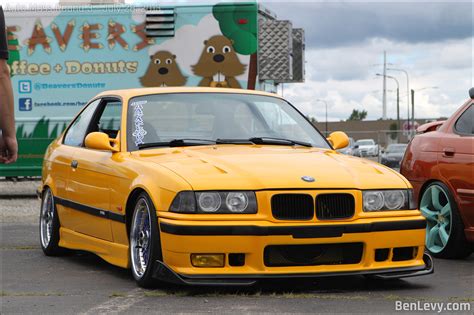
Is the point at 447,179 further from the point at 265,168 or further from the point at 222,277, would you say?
the point at 222,277

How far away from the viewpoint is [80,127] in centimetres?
931

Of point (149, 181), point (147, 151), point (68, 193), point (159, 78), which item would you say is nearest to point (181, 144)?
point (147, 151)

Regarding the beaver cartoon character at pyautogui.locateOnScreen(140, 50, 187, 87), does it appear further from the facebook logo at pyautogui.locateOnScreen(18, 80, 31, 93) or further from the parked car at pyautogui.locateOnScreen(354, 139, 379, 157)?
the parked car at pyautogui.locateOnScreen(354, 139, 379, 157)

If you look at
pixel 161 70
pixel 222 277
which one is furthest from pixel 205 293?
pixel 161 70

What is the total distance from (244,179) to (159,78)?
1227 centimetres

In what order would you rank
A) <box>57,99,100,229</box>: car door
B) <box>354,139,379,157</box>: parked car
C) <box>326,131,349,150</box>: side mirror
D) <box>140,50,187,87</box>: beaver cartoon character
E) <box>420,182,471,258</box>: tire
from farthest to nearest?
<box>354,139,379,157</box>: parked car < <box>140,50,187,87</box>: beaver cartoon character < <box>57,99,100,229</box>: car door < <box>420,182,471,258</box>: tire < <box>326,131,349,150</box>: side mirror

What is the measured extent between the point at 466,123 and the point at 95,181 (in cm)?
335

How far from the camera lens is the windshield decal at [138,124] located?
26.0 ft

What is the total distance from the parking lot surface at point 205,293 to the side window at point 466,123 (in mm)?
1262

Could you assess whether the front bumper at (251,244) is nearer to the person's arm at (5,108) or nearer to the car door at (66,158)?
the car door at (66,158)

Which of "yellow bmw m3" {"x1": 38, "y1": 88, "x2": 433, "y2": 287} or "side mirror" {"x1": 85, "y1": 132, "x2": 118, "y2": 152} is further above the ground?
"side mirror" {"x1": 85, "y1": 132, "x2": 118, "y2": 152}

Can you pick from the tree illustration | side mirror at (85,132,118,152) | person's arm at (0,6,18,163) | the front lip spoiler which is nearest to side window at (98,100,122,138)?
side mirror at (85,132,118,152)

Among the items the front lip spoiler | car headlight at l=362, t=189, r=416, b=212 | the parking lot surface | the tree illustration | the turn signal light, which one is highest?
the tree illustration

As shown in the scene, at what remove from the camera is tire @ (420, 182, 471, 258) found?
28.8 feet
